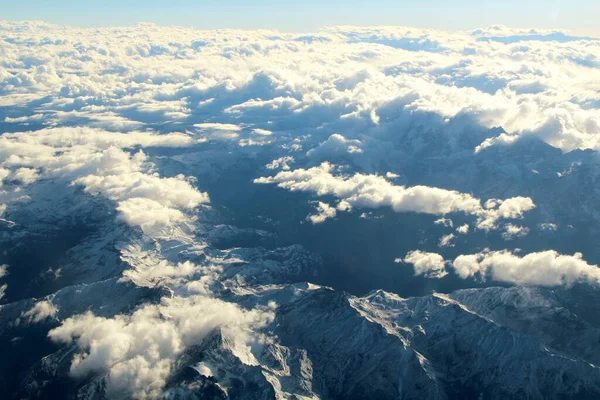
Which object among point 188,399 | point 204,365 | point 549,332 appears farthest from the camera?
point 549,332

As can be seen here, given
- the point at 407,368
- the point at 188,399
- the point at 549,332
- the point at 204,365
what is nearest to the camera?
the point at 188,399

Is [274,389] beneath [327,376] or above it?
above

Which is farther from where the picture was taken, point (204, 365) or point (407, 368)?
point (407, 368)

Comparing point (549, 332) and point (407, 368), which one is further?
point (549, 332)

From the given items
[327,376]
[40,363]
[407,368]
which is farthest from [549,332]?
[40,363]

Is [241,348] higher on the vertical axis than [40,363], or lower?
higher

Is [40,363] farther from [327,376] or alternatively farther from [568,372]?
[568,372]

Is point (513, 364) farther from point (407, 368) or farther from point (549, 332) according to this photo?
point (407, 368)

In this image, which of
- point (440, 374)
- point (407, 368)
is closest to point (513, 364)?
point (440, 374)

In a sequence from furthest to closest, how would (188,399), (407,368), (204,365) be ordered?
(407,368), (204,365), (188,399)
